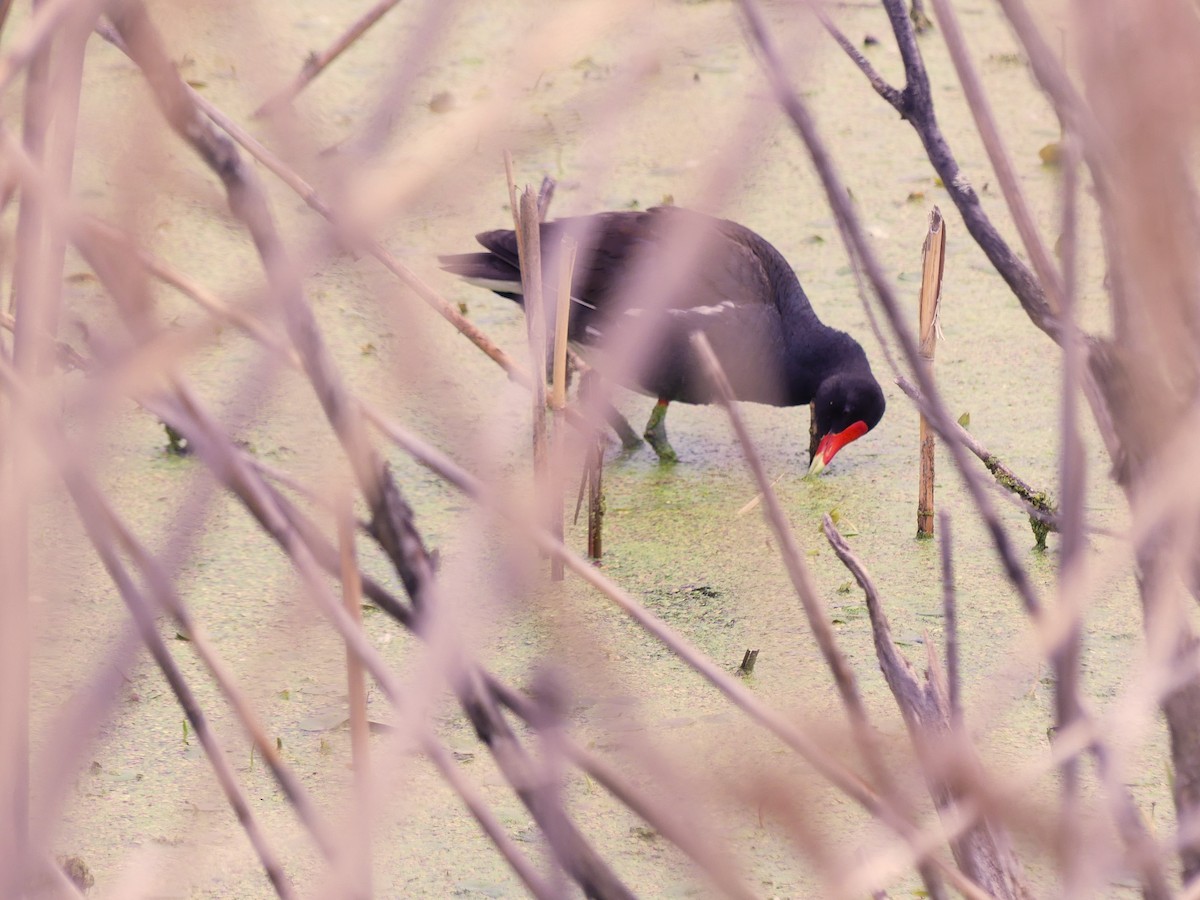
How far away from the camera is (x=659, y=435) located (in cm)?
260

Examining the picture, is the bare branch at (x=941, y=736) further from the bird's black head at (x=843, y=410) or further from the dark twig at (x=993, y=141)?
the bird's black head at (x=843, y=410)

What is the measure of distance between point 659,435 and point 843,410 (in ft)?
1.09

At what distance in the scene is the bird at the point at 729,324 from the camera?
2424 mm

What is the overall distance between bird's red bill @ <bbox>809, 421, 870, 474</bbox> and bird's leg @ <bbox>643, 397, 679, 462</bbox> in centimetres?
27

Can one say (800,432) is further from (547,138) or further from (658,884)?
(547,138)

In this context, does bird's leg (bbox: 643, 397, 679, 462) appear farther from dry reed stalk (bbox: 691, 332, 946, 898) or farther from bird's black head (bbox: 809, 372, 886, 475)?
dry reed stalk (bbox: 691, 332, 946, 898)

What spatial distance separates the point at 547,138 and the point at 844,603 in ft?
5.20

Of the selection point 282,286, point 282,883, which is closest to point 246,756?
point 282,883

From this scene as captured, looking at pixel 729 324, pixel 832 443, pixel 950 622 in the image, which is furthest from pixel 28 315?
pixel 729 324

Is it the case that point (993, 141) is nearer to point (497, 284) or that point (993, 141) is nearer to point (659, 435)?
point (659, 435)

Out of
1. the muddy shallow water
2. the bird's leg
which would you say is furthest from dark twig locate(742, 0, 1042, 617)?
the bird's leg

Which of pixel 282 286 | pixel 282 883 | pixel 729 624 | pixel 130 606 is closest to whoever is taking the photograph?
pixel 282 286

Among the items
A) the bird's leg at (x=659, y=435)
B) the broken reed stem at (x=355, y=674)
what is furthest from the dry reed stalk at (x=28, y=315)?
the bird's leg at (x=659, y=435)

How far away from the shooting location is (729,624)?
2.05 metres
